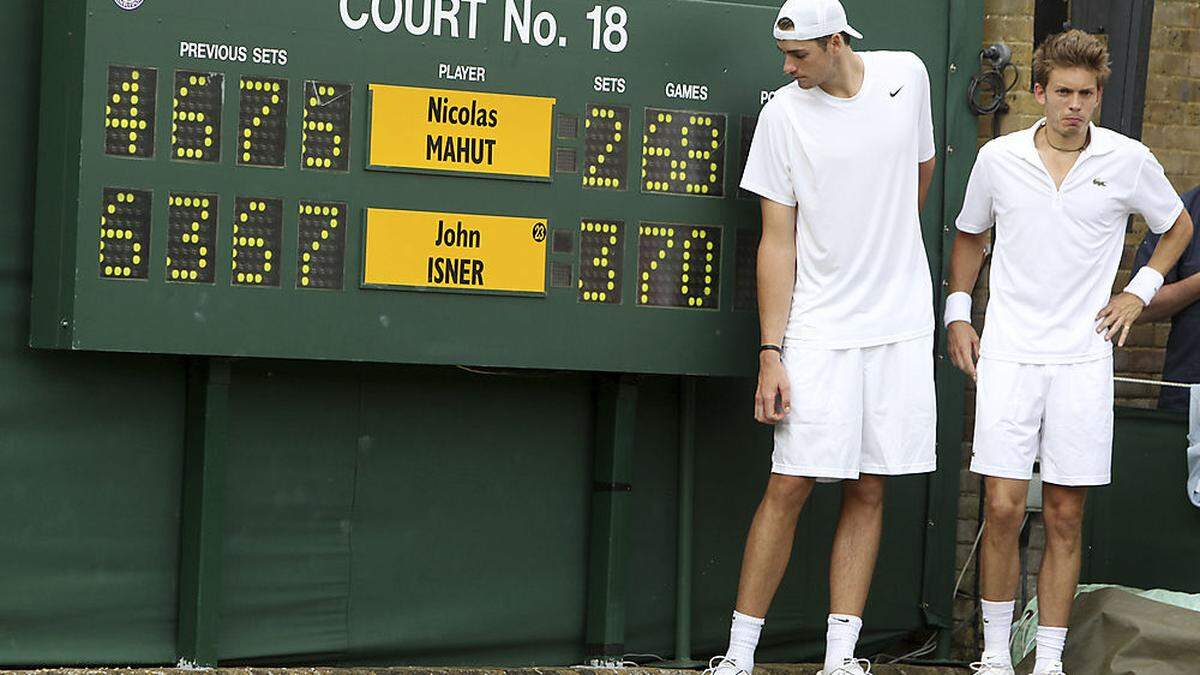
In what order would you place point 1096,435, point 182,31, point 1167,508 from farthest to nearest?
point 1167,508
point 1096,435
point 182,31

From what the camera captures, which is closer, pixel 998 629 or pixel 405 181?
pixel 405 181

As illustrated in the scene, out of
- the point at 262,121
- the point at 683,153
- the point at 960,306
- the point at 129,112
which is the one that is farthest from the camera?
the point at 960,306

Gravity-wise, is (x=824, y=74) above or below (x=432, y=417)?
above

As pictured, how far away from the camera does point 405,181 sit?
5.82 m

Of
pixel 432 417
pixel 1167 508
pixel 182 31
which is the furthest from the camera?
pixel 1167 508

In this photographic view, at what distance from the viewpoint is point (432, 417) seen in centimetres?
636

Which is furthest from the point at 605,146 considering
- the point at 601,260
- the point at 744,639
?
the point at 744,639

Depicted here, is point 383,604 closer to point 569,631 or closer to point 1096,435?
point 569,631

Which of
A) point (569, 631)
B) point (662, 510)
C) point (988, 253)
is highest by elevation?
point (988, 253)

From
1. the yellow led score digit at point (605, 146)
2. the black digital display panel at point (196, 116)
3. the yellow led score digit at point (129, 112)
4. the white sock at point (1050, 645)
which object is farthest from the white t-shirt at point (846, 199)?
the yellow led score digit at point (129, 112)

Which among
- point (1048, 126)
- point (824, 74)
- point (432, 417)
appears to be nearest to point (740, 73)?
point (824, 74)

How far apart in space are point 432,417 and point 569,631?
933 mm

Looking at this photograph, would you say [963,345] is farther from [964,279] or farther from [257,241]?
[257,241]

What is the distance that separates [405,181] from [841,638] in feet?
6.72
